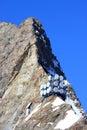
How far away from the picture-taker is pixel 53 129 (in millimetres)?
160750

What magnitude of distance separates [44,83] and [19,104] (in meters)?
9.55

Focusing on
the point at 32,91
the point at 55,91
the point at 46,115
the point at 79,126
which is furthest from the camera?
the point at 32,91

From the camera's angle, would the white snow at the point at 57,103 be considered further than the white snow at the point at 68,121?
Yes

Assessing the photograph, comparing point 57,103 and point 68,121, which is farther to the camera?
point 57,103

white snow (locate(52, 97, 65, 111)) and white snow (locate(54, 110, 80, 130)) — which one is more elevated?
white snow (locate(52, 97, 65, 111))

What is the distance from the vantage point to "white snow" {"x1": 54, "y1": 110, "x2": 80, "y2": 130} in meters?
159

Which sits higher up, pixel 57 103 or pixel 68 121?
pixel 57 103

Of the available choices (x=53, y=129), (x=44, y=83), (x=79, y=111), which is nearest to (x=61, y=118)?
(x=53, y=129)

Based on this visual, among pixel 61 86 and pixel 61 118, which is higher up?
pixel 61 86

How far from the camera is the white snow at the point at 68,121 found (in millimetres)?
159000

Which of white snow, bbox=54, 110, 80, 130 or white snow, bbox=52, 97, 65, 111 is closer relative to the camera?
white snow, bbox=54, 110, 80, 130

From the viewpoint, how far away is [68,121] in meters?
161

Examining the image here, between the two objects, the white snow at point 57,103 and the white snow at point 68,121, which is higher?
the white snow at point 57,103

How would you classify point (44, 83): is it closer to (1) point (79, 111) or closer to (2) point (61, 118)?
(1) point (79, 111)
